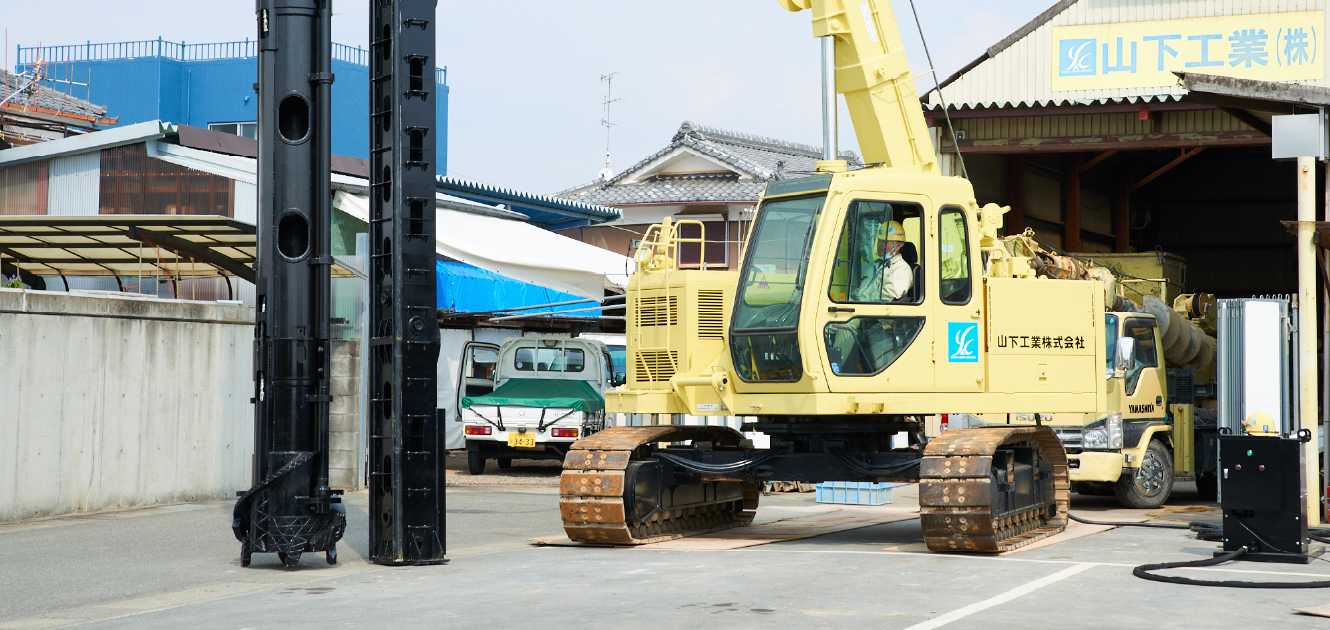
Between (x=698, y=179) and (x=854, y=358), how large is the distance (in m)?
24.7

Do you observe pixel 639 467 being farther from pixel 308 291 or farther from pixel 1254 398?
pixel 1254 398

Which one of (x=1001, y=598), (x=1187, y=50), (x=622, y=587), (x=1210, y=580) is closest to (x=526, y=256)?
(x=622, y=587)

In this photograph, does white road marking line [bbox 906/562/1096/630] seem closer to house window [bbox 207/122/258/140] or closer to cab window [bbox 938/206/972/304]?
cab window [bbox 938/206/972/304]

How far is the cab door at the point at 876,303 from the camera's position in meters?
10.3

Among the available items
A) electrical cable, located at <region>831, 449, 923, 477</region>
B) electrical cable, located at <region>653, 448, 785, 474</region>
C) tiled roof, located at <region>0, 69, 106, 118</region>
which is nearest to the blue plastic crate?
electrical cable, located at <region>653, 448, 785, 474</region>

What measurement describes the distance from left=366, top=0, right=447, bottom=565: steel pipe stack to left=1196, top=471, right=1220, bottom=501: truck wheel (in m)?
10.3

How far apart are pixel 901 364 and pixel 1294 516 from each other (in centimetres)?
301

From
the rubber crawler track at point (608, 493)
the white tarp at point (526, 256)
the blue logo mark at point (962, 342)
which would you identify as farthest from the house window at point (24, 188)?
the blue logo mark at point (962, 342)

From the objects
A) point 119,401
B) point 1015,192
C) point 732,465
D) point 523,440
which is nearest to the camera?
point 732,465

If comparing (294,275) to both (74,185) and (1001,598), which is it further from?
(74,185)

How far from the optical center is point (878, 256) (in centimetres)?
1050

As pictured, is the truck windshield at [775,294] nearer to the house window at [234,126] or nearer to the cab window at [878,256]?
the cab window at [878,256]

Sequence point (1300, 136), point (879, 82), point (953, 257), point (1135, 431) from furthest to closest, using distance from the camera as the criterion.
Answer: point (1135, 431) < point (879, 82) < point (1300, 136) < point (953, 257)

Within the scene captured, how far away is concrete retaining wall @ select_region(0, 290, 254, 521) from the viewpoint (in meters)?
12.5
